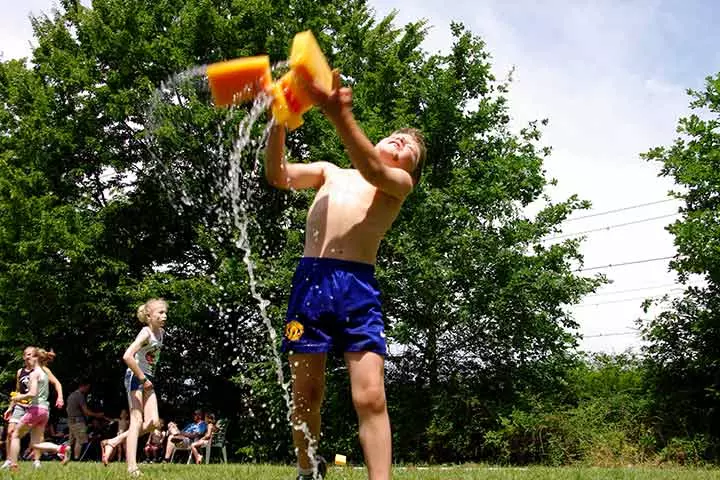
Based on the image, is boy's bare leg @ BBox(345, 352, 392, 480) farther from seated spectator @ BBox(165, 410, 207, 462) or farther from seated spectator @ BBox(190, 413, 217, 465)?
seated spectator @ BBox(165, 410, 207, 462)

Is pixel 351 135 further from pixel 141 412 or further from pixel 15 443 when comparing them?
pixel 15 443

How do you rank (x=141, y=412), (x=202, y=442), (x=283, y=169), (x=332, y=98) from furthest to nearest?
(x=202, y=442) → (x=141, y=412) → (x=283, y=169) → (x=332, y=98)

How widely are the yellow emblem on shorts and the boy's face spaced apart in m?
0.92

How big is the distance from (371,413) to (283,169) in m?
1.36

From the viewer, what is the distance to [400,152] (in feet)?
13.0

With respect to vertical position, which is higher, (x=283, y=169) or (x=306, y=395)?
(x=283, y=169)

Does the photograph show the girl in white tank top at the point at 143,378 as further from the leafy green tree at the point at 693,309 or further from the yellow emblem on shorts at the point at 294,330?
the leafy green tree at the point at 693,309

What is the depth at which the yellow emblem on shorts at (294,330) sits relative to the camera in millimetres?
3777

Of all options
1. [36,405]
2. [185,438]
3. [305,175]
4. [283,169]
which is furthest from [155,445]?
[283,169]

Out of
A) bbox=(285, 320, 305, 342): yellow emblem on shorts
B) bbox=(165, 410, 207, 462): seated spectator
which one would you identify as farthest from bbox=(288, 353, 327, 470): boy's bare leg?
bbox=(165, 410, 207, 462): seated spectator

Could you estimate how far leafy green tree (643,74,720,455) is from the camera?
14164 mm

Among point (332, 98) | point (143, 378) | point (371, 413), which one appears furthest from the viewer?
point (143, 378)

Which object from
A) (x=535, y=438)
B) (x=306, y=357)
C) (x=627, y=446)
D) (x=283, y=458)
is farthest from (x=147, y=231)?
(x=306, y=357)

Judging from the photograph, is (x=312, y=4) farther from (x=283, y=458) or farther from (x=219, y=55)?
(x=283, y=458)
